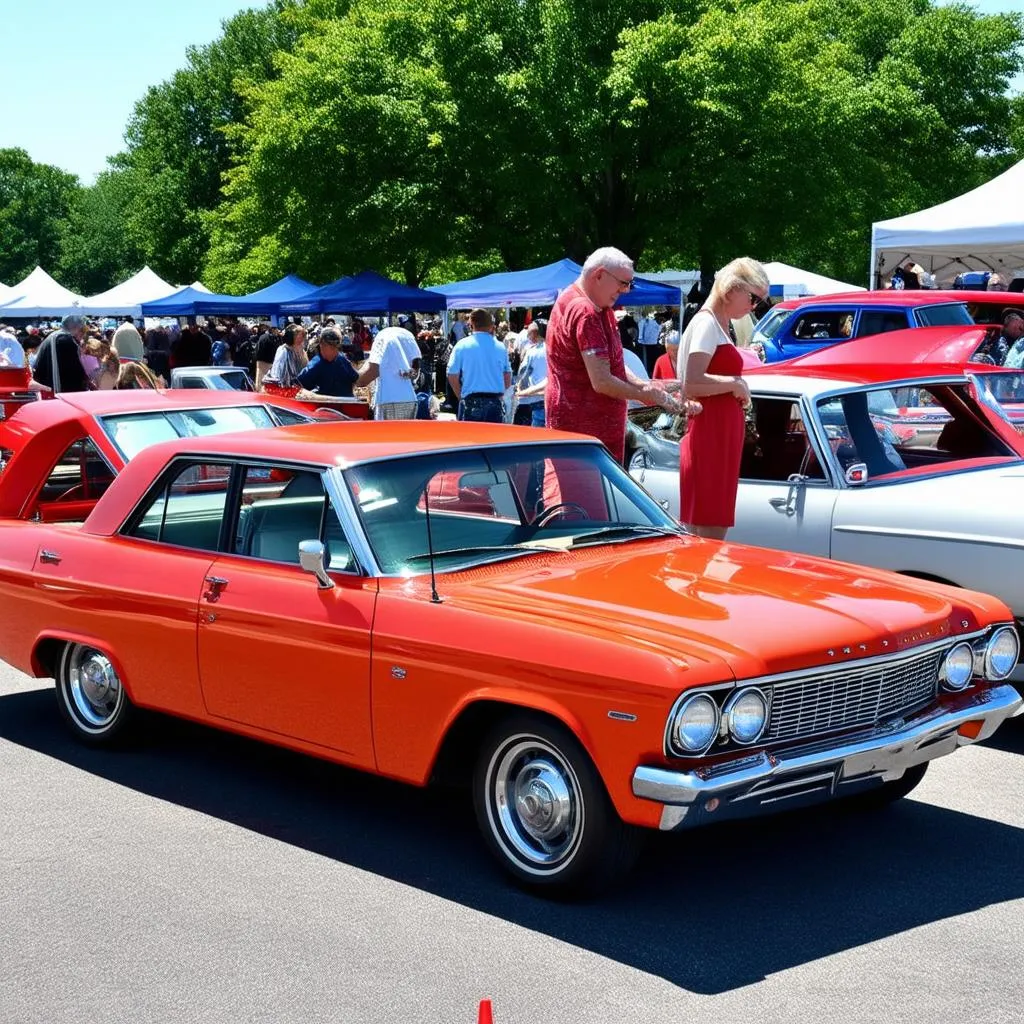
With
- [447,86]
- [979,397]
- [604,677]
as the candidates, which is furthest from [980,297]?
[447,86]

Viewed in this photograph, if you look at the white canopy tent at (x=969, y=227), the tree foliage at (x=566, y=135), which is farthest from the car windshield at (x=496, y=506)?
the tree foliage at (x=566, y=135)

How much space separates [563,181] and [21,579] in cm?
2770

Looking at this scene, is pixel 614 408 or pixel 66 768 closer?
pixel 66 768

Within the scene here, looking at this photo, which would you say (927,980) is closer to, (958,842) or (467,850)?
(958,842)

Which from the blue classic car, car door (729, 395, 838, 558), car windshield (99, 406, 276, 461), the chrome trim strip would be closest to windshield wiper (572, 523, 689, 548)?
the chrome trim strip

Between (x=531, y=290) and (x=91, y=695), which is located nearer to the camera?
(x=91, y=695)

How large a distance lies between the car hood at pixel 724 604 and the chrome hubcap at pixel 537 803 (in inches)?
16.7

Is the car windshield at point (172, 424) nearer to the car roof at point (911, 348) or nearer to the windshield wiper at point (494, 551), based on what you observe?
the car roof at point (911, 348)

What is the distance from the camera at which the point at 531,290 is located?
80.4 ft

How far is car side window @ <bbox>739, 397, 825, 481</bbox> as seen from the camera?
7.89m

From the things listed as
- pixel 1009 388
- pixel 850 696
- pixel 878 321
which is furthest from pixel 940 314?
pixel 850 696

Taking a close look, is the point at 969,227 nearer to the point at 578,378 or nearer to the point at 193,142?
the point at 578,378

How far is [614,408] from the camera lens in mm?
7367

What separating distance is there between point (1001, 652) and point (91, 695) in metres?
3.69
